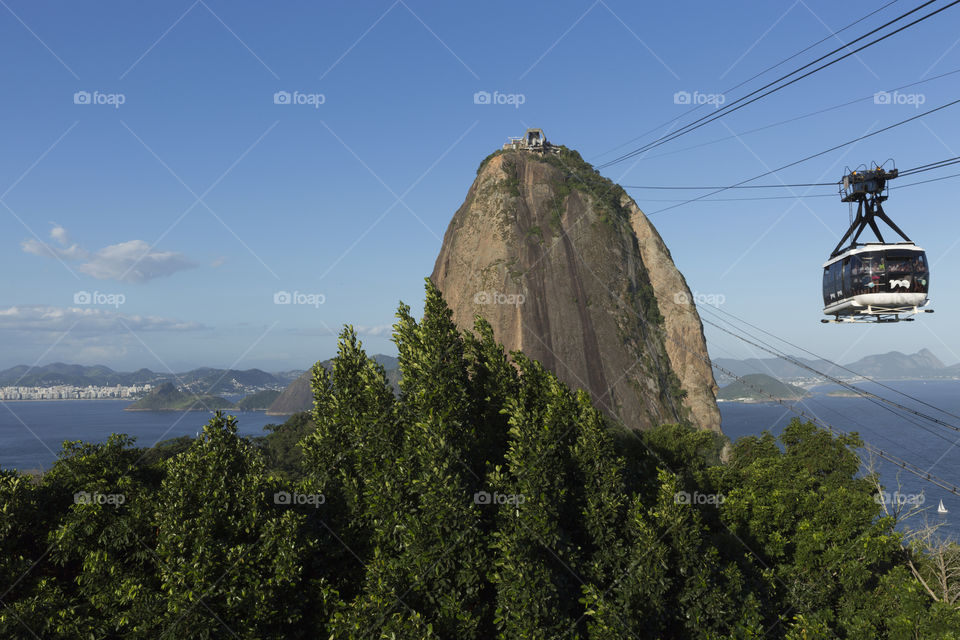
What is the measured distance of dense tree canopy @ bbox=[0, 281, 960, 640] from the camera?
12016mm

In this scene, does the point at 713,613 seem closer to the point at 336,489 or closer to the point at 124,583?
the point at 336,489

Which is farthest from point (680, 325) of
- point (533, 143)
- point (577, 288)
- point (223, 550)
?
point (223, 550)

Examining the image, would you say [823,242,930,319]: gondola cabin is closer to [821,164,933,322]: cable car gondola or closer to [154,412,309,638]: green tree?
[821,164,933,322]: cable car gondola

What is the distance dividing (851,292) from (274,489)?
22089mm

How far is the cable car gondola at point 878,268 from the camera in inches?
810

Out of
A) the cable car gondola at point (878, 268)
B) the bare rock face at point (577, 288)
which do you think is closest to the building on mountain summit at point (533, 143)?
the bare rock face at point (577, 288)

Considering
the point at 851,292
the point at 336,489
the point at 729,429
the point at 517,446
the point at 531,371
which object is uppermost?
the point at 851,292

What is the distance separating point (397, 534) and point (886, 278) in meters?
20.2

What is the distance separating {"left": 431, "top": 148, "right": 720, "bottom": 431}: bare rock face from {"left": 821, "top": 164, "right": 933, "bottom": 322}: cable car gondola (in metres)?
67.8

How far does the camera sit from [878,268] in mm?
20891

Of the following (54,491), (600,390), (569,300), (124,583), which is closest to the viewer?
(124,583)

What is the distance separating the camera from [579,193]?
11144 centimetres

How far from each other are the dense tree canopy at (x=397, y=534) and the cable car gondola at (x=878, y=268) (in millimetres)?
10410

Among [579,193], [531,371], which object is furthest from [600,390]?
[531,371]
